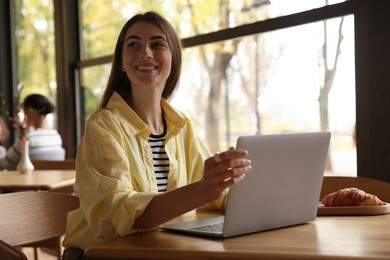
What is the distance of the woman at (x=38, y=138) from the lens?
4742 millimetres

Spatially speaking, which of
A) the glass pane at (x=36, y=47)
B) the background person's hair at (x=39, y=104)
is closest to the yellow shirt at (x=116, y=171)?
the background person's hair at (x=39, y=104)

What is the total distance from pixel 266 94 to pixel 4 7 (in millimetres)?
3765

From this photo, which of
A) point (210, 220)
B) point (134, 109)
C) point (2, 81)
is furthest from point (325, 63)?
point (2, 81)

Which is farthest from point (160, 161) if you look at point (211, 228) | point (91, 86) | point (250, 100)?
point (91, 86)

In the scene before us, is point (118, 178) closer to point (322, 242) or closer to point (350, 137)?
point (322, 242)

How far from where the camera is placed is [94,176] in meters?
1.69

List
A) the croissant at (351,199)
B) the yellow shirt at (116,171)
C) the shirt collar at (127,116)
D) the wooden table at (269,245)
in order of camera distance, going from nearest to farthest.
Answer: the wooden table at (269,245)
the yellow shirt at (116,171)
the croissant at (351,199)
the shirt collar at (127,116)

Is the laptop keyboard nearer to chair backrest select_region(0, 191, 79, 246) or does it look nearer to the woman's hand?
the woman's hand

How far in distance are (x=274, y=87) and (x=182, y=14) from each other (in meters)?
1.12

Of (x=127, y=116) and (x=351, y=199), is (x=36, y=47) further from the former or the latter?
(x=351, y=199)

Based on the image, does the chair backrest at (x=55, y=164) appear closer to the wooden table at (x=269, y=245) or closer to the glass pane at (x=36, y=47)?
the glass pane at (x=36, y=47)

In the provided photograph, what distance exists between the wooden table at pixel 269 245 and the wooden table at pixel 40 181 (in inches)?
79.3

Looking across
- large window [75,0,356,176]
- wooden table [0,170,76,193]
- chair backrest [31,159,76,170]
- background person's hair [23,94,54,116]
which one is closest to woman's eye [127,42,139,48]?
large window [75,0,356,176]

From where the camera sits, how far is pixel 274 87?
3.80m
